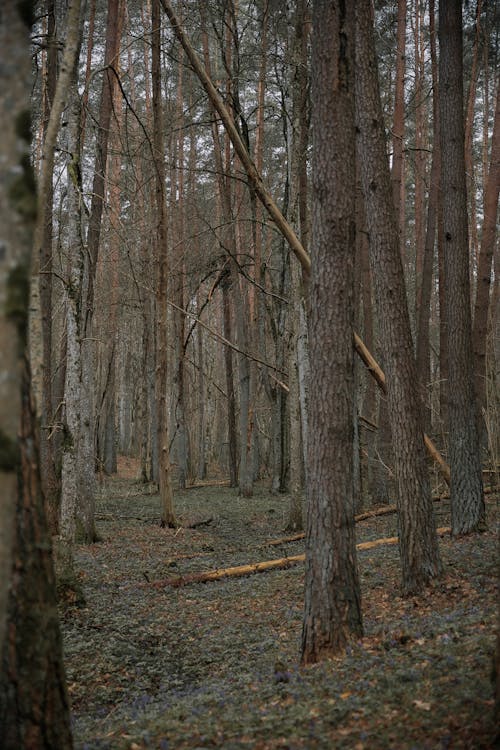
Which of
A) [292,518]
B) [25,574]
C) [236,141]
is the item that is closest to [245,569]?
[292,518]

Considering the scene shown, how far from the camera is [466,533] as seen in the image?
932cm

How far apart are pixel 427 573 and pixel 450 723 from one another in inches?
149

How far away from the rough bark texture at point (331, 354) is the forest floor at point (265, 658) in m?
0.39

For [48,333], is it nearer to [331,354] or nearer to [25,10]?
[331,354]

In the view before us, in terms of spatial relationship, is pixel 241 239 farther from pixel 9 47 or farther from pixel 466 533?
pixel 9 47

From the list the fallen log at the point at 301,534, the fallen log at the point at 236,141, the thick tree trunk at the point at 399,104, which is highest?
the thick tree trunk at the point at 399,104

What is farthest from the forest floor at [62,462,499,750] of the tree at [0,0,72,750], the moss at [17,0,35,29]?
the moss at [17,0,35,29]

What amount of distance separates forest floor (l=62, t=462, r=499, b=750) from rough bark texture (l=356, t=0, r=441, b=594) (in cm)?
46

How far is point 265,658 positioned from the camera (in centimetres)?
581

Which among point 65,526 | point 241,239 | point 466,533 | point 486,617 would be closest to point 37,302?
point 486,617

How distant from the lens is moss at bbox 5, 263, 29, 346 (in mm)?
1986

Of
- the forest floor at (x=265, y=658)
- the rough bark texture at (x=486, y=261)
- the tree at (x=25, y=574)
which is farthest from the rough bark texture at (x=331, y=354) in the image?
the rough bark texture at (x=486, y=261)

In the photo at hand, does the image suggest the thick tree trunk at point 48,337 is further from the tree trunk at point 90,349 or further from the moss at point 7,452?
the moss at point 7,452

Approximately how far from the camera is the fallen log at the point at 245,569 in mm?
9203
